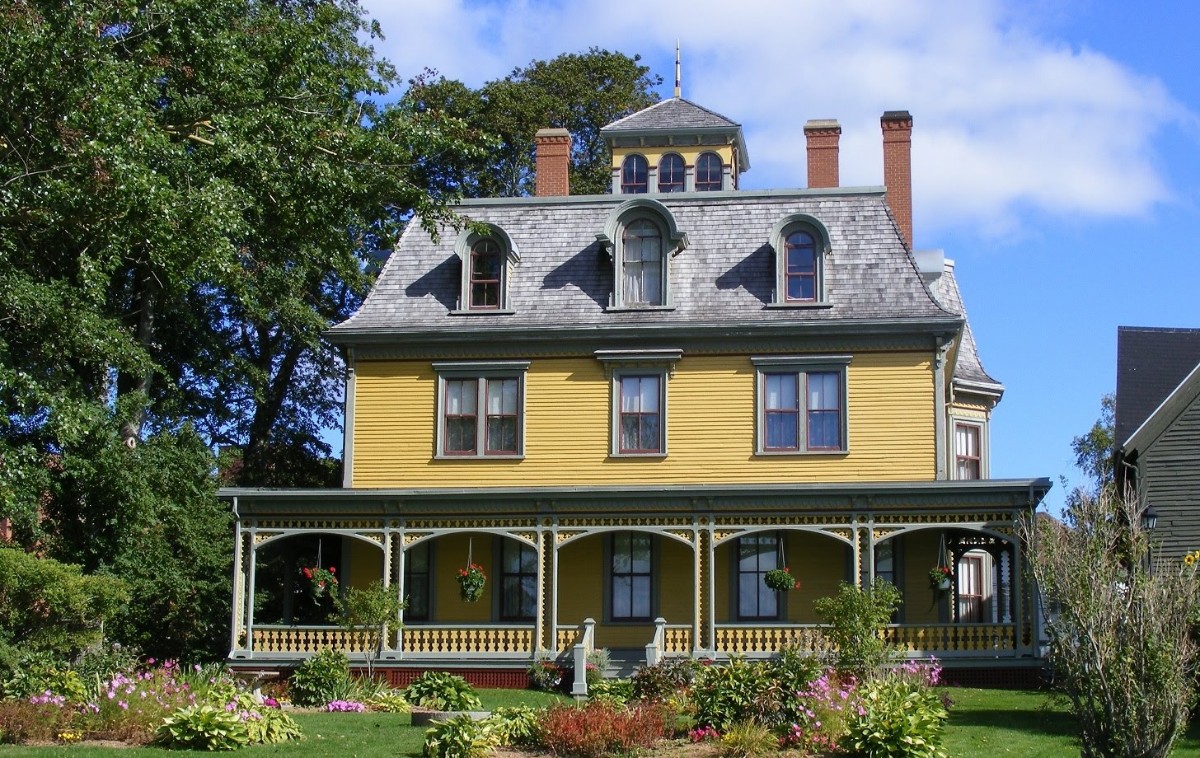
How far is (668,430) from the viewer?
97.0ft

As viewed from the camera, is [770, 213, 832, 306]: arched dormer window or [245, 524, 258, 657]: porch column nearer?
[245, 524, 258, 657]: porch column

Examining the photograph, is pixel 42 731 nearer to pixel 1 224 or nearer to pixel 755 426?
pixel 1 224

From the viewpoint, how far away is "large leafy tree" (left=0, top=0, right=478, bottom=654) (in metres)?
21.2

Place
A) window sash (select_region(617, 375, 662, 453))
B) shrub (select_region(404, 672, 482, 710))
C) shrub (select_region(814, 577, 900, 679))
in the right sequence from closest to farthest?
1. shrub (select_region(404, 672, 482, 710))
2. shrub (select_region(814, 577, 900, 679))
3. window sash (select_region(617, 375, 662, 453))

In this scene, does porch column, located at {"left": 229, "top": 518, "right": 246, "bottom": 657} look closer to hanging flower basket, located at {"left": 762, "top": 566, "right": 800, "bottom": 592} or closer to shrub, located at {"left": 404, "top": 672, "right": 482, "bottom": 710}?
shrub, located at {"left": 404, "top": 672, "right": 482, "bottom": 710}

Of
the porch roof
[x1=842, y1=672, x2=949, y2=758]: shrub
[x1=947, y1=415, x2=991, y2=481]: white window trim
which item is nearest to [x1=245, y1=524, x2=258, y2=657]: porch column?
the porch roof

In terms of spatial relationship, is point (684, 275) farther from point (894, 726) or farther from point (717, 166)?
point (894, 726)

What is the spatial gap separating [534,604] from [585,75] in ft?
73.5

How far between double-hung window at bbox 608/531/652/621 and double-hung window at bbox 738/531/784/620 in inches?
71.0

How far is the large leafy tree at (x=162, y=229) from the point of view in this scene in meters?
21.2

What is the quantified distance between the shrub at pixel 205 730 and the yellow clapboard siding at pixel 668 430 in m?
13.0

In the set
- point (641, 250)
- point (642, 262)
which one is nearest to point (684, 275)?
point (642, 262)

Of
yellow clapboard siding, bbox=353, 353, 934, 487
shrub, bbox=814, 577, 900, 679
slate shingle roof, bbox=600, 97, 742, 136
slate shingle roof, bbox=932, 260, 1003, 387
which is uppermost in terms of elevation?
slate shingle roof, bbox=600, 97, 742, 136

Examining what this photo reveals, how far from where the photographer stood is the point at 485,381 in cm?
3028
